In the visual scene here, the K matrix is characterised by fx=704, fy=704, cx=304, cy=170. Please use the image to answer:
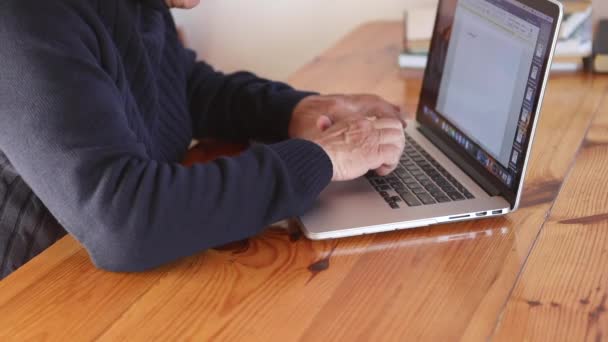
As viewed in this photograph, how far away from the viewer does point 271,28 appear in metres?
2.17

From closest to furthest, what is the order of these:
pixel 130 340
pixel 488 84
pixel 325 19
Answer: pixel 130 340 → pixel 488 84 → pixel 325 19

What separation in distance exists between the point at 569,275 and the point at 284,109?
59 cm

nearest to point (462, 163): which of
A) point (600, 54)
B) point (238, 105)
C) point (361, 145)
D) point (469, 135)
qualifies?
point (469, 135)

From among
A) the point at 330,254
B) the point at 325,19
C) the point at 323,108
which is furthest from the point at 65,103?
the point at 325,19

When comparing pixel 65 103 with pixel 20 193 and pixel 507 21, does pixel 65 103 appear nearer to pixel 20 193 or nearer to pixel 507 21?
pixel 20 193

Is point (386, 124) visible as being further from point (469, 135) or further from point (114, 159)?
point (114, 159)

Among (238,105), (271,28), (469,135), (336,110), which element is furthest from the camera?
(271,28)

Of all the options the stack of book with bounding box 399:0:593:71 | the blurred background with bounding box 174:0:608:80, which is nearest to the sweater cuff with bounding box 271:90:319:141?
the stack of book with bounding box 399:0:593:71

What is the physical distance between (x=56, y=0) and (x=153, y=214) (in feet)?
0.94

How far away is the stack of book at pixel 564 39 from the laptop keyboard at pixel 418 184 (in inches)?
19.1

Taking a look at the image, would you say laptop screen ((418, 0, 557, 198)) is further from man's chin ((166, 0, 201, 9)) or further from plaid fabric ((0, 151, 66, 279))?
plaid fabric ((0, 151, 66, 279))

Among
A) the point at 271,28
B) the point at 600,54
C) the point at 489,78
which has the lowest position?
the point at 271,28

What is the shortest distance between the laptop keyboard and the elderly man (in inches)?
1.1

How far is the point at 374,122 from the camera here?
1.05 m
